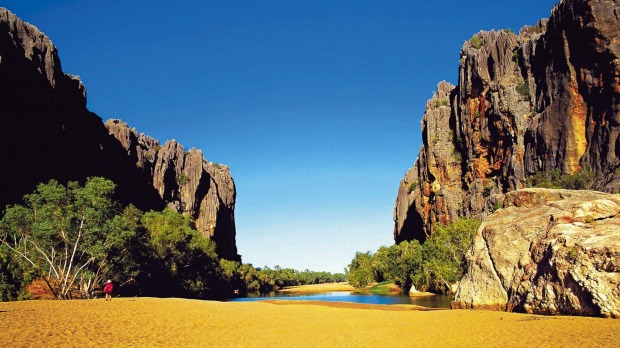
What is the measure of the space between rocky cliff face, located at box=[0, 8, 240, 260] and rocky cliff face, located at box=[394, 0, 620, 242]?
8835 cm

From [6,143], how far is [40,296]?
3853 centimetres

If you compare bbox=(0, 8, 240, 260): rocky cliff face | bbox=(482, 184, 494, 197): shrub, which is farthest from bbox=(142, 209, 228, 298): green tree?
bbox=(482, 184, 494, 197): shrub

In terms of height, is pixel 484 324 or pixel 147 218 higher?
pixel 147 218

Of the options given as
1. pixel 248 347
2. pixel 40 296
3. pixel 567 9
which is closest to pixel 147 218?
pixel 40 296

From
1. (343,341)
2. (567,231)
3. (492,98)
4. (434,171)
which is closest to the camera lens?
(343,341)

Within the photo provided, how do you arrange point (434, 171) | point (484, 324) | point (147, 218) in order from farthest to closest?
1. point (434, 171)
2. point (147, 218)
3. point (484, 324)

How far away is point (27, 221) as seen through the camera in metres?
42.9

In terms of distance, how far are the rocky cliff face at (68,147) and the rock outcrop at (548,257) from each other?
7459cm

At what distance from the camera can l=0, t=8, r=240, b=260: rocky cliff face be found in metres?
71.4

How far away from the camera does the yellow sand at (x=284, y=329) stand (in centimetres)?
1579

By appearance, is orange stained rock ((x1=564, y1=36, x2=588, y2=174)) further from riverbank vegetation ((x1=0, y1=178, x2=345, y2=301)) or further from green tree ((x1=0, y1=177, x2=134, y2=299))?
green tree ((x1=0, y1=177, x2=134, y2=299))

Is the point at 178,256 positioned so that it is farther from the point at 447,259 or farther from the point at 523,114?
the point at 523,114

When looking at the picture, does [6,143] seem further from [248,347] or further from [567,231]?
[567,231]

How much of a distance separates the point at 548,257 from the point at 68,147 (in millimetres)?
98998
